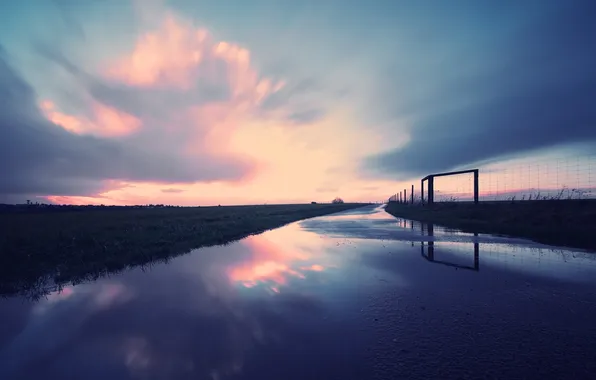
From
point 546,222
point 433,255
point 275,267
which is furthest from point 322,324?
point 546,222

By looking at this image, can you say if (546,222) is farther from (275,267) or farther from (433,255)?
(275,267)

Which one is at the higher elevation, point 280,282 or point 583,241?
point 583,241

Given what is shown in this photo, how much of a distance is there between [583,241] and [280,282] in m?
16.4

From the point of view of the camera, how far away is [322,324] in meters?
6.06

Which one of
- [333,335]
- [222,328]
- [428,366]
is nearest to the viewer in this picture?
[428,366]

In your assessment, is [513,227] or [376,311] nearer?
[376,311]

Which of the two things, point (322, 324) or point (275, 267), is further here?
point (275, 267)

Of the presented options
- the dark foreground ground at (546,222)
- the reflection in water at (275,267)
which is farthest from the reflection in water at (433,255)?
the reflection in water at (275,267)

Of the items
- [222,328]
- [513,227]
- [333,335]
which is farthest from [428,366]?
[513,227]

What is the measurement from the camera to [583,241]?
14.7m

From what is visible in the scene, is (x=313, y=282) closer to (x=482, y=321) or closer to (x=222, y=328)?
(x=222, y=328)

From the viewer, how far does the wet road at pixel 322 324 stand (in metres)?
4.42

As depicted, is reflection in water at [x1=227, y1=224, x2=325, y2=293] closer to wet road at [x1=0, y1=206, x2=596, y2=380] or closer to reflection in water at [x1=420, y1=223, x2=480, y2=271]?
wet road at [x1=0, y1=206, x2=596, y2=380]

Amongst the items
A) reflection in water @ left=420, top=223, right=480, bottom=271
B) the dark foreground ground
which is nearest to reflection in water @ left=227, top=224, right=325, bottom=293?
reflection in water @ left=420, top=223, right=480, bottom=271
